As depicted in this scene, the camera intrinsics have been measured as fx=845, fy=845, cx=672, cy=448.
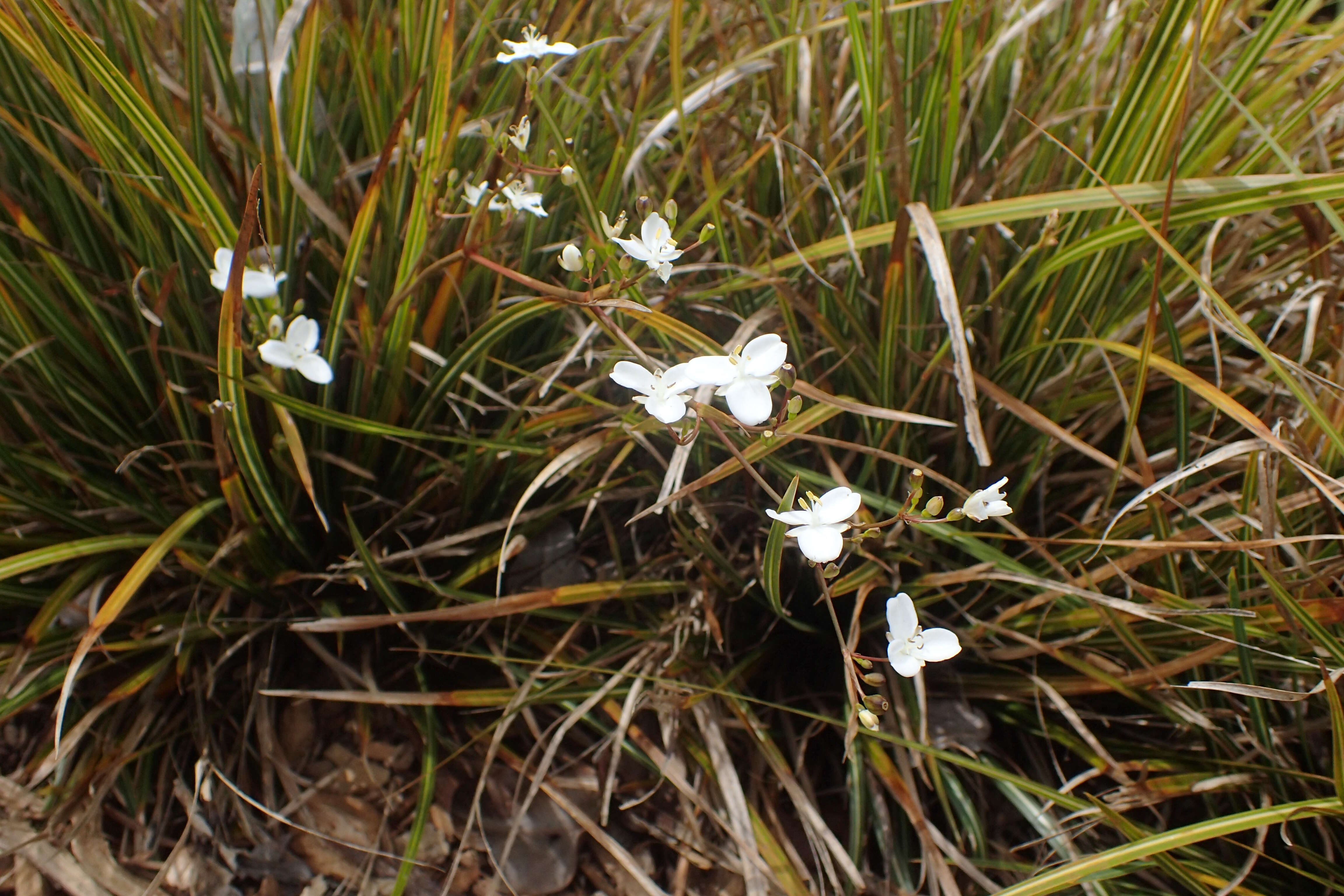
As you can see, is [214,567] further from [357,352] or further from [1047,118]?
[1047,118]

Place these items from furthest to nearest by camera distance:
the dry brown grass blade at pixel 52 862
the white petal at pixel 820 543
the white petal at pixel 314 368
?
the dry brown grass blade at pixel 52 862 → the white petal at pixel 314 368 → the white petal at pixel 820 543

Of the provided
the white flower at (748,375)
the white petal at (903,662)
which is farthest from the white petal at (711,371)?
the white petal at (903,662)

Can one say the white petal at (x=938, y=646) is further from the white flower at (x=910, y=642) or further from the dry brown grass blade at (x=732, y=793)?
the dry brown grass blade at (x=732, y=793)

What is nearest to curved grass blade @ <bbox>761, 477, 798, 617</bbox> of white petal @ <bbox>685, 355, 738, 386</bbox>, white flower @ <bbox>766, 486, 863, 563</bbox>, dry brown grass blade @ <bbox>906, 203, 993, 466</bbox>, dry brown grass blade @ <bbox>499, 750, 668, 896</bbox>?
white flower @ <bbox>766, 486, 863, 563</bbox>

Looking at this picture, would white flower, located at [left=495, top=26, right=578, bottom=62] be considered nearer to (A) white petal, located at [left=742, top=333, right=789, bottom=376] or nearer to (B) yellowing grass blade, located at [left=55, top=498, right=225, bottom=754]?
(A) white petal, located at [left=742, top=333, right=789, bottom=376]

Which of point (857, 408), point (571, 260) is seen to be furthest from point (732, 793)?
point (571, 260)

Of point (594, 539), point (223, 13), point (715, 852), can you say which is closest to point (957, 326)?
point (594, 539)
